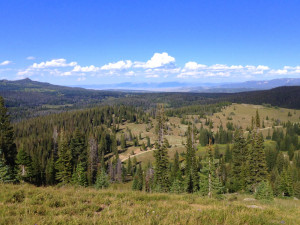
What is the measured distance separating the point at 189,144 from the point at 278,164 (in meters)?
43.1

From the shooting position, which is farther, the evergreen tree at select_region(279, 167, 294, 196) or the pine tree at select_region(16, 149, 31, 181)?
the evergreen tree at select_region(279, 167, 294, 196)

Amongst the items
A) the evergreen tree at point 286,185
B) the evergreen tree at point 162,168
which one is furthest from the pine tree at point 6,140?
the evergreen tree at point 286,185

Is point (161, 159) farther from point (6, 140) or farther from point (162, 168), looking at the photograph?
point (6, 140)

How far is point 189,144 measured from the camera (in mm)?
72812

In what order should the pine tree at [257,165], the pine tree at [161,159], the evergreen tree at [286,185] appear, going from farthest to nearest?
the evergreen tree at [286,185] → the pine tree at [257,165] → the pine tree at [161,159]

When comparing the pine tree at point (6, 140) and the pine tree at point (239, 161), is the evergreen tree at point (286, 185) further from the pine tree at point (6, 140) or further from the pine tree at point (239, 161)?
the pine tree at point (6, 140)

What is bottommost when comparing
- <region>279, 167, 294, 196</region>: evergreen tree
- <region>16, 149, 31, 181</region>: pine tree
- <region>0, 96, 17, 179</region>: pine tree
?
<region>279, 167, 294, 196</region>: evergreen tree

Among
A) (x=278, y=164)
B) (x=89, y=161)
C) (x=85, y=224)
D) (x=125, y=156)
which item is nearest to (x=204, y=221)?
(x=85, y=224)

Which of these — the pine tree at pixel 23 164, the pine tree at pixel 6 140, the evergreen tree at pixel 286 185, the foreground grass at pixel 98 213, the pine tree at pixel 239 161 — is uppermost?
the foreground grass at pixel 98 213

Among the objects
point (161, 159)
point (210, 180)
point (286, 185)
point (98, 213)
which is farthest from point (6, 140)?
point (286, 185)

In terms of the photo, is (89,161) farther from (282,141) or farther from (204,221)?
(282,141)

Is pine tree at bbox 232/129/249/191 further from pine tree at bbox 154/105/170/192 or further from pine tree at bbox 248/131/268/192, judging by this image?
pine tree at bbox 154/105/170/192

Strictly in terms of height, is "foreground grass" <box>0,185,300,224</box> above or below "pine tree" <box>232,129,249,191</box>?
above

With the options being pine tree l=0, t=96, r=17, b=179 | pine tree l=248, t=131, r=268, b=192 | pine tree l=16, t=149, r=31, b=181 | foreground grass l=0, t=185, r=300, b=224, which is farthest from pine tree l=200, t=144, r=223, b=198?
pine tree l=16, t=149, r=31, b=181
